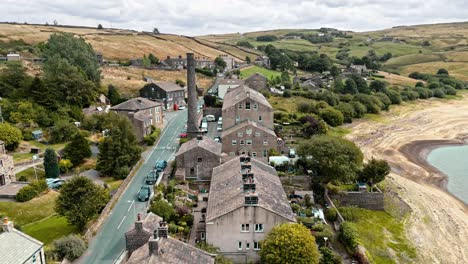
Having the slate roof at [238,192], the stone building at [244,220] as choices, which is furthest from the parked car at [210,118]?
the stone building at [244,220]

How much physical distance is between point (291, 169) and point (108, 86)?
186ft

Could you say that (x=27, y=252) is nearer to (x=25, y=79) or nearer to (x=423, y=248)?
(x=423, y=248)

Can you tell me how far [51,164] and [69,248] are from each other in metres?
20.7

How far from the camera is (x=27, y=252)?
25.8m

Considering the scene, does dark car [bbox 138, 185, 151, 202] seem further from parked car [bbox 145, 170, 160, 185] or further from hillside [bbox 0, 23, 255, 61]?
hillside [bbox 0, 23, 255, 61]

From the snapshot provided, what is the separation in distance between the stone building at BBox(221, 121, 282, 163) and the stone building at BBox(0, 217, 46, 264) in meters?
34.9

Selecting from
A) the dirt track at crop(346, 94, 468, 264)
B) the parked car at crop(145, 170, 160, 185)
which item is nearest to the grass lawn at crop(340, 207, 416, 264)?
the dirt track at crop(346, 94, 468, 264)

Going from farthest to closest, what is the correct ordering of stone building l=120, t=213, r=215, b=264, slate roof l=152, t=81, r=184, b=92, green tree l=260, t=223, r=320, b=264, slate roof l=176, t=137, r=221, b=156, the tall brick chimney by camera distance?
slate roof l=152, t=81, r=184, b=92 < the tall brick chimney < slate roof l=176, t=137, r=221, b=156 < green tree l=260, t=223, r=320, b=264 < stone building l=120, t=213, r=215, b=264

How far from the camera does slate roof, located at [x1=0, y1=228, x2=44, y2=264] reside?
2467 centimetres

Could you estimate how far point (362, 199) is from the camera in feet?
166

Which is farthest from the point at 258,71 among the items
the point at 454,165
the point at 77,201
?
the point at 77,201

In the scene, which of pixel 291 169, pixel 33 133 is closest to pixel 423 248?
pixel 291 169

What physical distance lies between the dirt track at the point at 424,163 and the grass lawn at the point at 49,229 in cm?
3692

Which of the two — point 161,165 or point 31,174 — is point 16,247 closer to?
point 31,174
